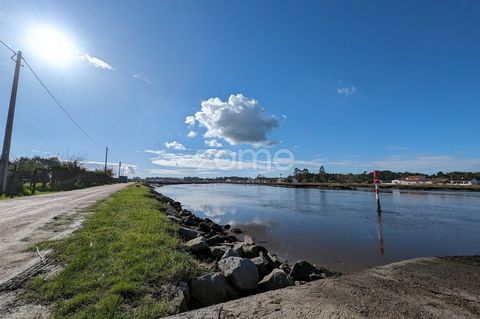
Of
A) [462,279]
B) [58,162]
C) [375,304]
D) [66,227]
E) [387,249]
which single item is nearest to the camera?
[375,304]

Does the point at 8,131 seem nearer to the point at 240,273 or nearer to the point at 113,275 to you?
the point at 113,275

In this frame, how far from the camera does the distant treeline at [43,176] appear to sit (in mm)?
23281

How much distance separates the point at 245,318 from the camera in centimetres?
353

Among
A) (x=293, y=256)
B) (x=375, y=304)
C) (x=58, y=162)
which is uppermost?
(x=58, y=162)

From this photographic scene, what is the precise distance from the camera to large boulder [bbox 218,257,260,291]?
5082mm

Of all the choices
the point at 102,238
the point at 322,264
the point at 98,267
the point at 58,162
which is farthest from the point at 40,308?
the point at 58,162

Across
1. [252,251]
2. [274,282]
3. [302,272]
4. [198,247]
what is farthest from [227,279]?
[252,251]

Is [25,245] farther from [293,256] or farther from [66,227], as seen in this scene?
[293,256]

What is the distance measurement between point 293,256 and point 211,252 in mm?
4687

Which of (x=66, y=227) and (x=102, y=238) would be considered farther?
(x=66, y=227)

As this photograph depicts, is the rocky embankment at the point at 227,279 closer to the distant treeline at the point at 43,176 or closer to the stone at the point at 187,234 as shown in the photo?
the stone at the point at 187,234

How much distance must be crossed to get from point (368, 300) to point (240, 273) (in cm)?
218

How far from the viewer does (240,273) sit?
5.17 m

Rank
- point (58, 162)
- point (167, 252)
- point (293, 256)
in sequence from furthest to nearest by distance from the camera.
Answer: point (58, 162)
point (293, 256)
point (167, 252)
